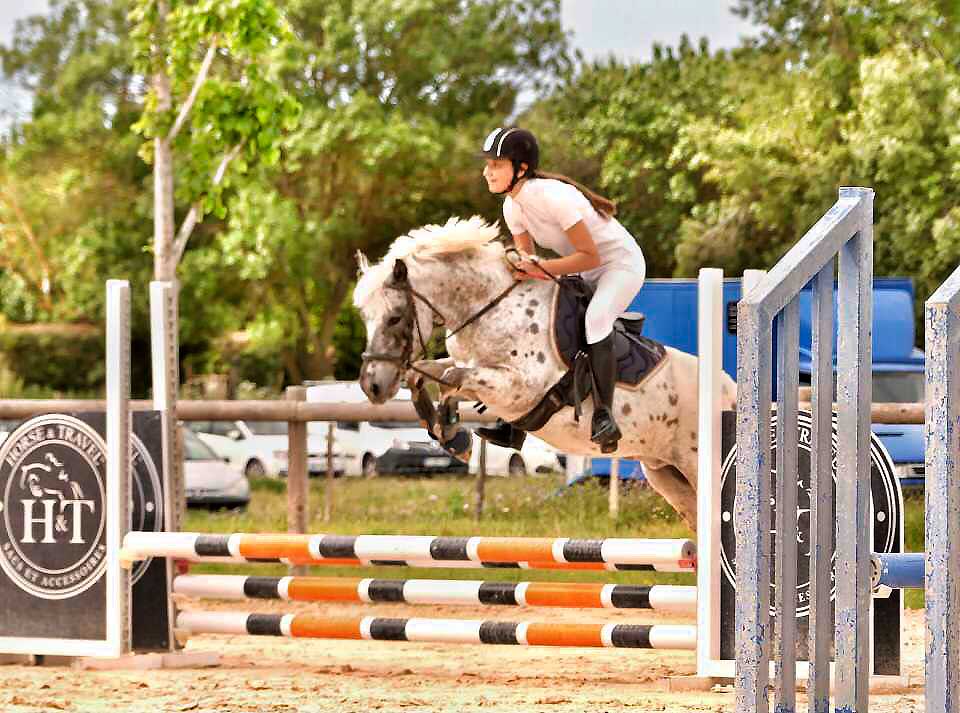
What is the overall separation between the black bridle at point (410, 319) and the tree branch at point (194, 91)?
617cm

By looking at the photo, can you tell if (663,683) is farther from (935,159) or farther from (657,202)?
(657,202)

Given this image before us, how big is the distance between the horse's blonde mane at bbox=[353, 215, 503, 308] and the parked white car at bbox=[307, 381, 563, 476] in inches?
263

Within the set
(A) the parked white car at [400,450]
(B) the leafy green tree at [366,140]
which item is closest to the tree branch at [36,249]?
(B) the leafy green tree at [366,140]

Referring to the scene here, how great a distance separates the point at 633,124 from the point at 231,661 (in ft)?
56.5

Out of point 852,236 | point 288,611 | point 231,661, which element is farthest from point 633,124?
point 852,236

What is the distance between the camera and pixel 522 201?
483 cm

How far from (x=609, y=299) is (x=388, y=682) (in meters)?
1.73

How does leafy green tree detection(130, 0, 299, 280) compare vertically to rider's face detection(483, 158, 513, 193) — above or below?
above

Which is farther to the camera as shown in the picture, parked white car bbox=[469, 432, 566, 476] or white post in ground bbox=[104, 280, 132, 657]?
parked white car bbox=[469, 432, 566, 476]

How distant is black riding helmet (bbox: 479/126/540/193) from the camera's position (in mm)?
4785

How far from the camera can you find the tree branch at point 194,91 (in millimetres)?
10586

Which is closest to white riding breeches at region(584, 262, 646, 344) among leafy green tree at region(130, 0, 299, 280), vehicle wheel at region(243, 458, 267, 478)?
leafy green tree at region(130, 0, 299, 280)

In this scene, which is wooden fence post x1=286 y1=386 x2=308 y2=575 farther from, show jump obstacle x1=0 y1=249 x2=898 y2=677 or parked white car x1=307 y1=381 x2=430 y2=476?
parked white car x1=307 y1=381 x2=430 y2=476

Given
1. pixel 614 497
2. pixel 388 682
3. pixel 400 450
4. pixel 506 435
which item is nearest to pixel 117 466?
pixel 388 682
